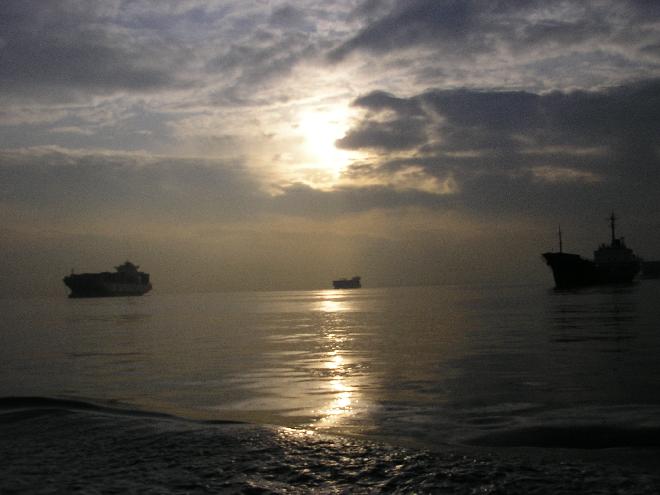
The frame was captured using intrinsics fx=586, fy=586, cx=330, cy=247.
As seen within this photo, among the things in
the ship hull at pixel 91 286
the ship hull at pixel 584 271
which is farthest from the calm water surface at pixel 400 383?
the ship hull at pixel 91 286

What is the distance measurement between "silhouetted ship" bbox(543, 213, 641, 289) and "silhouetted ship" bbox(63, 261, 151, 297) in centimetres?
13307

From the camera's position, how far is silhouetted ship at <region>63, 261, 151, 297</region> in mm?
179375

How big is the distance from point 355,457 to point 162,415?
4479mm

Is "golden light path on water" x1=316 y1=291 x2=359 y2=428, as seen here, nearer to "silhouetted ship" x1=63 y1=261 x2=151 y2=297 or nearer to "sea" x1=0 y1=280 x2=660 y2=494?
"sea" x1=0 y1=280 x2=660 y2=494

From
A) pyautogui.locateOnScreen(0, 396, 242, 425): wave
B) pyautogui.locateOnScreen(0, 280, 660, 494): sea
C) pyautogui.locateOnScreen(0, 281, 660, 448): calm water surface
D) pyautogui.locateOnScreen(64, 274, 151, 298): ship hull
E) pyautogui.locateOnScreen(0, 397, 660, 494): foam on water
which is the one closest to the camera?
→ pyautogui.locateOnScreen(0, 397, 660, 494): foam on water

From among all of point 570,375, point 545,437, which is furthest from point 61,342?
point 545,437

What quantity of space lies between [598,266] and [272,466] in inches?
4543

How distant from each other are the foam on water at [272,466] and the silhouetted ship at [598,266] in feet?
334

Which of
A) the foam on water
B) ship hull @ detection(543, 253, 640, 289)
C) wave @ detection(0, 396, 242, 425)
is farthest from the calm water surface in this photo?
ship hull @ detection(543, 253, 640, 289)

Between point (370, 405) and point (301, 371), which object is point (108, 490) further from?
point (301, 371)

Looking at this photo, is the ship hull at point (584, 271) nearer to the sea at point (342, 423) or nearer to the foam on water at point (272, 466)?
the sea at point (342, 423)

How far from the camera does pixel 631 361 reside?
1495cm

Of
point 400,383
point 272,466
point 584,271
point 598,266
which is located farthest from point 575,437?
point 598,266

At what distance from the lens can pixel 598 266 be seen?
110 meters
